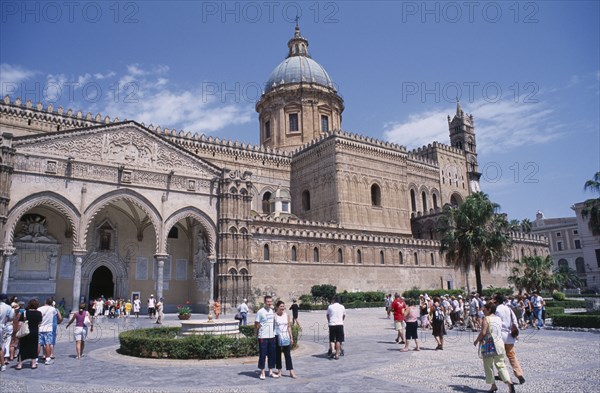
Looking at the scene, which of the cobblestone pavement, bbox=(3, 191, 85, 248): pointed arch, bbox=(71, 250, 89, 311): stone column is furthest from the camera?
bbox=(71, 250, 89, 311): stone column

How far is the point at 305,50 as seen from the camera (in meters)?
58.1

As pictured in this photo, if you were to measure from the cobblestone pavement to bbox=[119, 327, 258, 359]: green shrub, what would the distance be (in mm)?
294

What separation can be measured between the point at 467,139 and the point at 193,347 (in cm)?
5494

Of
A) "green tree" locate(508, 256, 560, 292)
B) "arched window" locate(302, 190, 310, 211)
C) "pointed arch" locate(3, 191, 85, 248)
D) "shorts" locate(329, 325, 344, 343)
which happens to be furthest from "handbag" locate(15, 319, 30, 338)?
"arched window" locate(302, 190, 310, 211)

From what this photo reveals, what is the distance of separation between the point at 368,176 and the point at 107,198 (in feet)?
83.4

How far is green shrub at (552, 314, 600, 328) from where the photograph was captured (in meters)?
17.6

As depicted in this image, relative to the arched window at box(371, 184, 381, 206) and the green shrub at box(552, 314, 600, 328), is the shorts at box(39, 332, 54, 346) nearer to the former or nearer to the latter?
the green shrub at box(552, 314, 600, 328)

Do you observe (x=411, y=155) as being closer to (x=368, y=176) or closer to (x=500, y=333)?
(x=368, y=176)

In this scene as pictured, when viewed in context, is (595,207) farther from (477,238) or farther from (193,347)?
(193,347)

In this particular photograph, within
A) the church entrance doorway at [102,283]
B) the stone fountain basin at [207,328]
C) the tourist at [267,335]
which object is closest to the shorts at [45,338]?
the stone fountain basin at [207,328]

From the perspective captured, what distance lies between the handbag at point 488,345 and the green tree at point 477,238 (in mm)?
21874

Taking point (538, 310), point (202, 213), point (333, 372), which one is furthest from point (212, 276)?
point (333, 372)

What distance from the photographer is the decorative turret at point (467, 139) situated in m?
57.7

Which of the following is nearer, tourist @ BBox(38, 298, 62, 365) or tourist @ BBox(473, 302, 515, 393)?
tourist @ BBox(473, 302, 515, 393)
